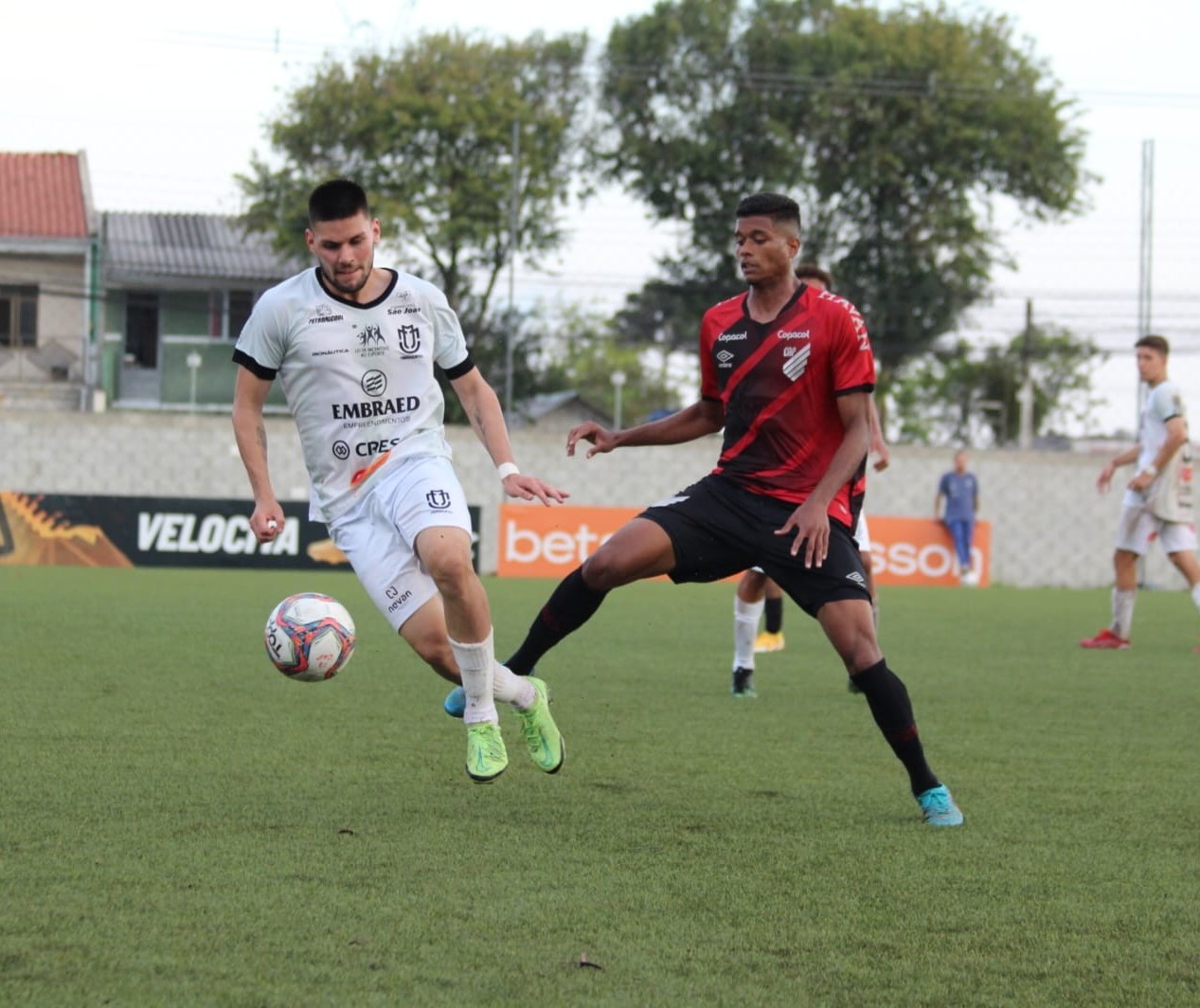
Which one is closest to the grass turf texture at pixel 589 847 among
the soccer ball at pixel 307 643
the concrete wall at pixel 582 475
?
the soccer ball at pixel 307 643

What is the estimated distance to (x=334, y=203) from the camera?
5727 millimetres

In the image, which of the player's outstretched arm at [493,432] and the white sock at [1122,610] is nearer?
the player's outstretched arm at [493,432]

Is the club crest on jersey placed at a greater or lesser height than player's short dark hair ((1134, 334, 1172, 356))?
lesser

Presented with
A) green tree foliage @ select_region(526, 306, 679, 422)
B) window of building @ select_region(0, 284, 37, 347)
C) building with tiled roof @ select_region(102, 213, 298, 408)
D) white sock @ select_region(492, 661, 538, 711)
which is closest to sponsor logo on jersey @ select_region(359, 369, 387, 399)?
white sock @ select_region(492, 661, 538, 711)

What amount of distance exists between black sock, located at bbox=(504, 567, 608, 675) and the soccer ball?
64 centimetres

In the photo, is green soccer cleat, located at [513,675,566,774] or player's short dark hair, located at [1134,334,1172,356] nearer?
green soccer cleat, located at [513,675,566,774]

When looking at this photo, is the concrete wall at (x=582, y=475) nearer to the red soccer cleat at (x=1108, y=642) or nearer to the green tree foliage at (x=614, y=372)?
the red soccer cleat at (x=1108, y=642)

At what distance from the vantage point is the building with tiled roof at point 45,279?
3781cm

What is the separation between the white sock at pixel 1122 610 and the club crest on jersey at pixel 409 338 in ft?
29.4

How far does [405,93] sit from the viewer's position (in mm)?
39000

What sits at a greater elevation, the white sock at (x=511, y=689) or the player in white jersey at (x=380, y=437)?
the player in white jersey at (x=380, y=437)

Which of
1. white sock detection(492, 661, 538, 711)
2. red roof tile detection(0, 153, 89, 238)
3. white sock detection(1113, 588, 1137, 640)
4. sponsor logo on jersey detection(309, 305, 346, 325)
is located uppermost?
red roof tile detection(0, 153, 89, 238)

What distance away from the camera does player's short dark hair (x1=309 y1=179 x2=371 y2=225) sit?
5.73 meters

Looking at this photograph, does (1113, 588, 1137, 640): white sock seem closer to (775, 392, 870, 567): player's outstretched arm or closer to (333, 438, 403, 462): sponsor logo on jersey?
(775, 392, 870, 567): player's outstretched arm
